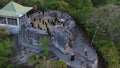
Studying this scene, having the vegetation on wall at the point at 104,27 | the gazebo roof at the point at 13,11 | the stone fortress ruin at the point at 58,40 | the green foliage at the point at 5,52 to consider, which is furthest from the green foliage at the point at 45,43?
the gazebo roof at the point at 13,11

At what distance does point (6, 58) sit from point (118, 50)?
36.0 ft

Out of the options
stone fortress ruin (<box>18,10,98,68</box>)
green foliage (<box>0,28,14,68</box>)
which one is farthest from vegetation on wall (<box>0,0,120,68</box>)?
green foliage (<box>0,28,14,68</box>)

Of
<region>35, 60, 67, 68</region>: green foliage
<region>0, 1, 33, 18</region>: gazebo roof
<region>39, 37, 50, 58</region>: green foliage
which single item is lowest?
<region>35, 60, 67, 68</region>: green foliage

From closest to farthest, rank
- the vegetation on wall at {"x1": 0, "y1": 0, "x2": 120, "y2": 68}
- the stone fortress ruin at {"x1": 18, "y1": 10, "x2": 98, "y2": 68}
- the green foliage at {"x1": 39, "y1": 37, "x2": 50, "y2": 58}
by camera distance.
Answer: the stone fortress ruin at {"x1": 18, "y1": 10, "x2": 98, "y2": 68}
the green foliage at {"x1": 39, "y1": 37, "x2": 50, "y2": 58}
the vegetation on wall at {"x1": 0, "y1": 0, "x2": 120, "y2": 68}

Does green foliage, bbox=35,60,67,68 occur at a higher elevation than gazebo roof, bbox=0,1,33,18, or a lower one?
Answer: lower

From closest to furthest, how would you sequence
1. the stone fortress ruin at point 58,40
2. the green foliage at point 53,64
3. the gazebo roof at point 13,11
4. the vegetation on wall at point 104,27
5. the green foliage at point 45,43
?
the green foliage at point 53,64
the stone fortress ruin at point 58,40
the green foliage at point 45,43
the vegetation on wall at point 104,27
the gazebo roof at point 13,11

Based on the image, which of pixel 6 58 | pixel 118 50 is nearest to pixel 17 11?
pixel 6 58

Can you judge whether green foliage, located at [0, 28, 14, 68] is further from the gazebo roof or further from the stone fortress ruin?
the gazebo roof

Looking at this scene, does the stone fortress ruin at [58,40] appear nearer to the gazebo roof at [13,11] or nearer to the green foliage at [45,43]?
the green foliage at [45,43]

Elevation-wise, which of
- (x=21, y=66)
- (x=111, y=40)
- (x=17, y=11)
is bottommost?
(x=21, y=66)

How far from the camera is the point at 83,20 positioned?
32.5 metres

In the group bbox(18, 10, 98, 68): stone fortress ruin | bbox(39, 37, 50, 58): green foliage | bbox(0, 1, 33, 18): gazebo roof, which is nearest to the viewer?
bbox(18, 10, 98, 68): stone fortress ruin

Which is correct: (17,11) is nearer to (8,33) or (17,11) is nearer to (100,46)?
(8,33)

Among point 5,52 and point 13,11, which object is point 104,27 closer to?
point 5,52
